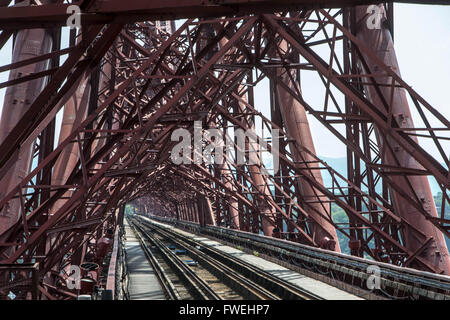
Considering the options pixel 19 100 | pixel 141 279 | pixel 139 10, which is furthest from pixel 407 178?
pixel 141 279

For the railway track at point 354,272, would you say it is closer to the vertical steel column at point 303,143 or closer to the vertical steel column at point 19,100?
the vertical steel column at point 303,143

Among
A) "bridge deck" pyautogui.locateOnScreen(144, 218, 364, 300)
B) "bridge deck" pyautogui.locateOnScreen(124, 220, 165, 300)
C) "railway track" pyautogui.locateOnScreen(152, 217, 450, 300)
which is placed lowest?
"bridge deck" pyautogui.locateOnScreen(124, 220, 165, 300)

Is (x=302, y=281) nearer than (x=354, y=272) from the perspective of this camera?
No

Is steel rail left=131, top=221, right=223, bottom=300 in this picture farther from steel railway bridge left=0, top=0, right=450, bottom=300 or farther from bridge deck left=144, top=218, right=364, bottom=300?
bridge deck left=144, top=218, right=364, bottom=300

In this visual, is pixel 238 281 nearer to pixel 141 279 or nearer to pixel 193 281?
pixel 193 281

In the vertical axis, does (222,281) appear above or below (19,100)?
below

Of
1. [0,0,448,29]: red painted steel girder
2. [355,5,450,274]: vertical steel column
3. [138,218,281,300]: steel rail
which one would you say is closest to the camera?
[0,0,448,29]: red painted steel girder

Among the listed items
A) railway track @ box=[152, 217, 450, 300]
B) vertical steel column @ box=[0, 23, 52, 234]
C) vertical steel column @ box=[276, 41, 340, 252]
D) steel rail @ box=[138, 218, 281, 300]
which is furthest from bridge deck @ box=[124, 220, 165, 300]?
vertical steel column @ box=[0, 23, 52, 234]

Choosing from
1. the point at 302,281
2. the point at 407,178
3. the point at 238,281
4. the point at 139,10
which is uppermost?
the point at 139,10

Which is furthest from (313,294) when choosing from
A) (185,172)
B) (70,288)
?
(185,172)
